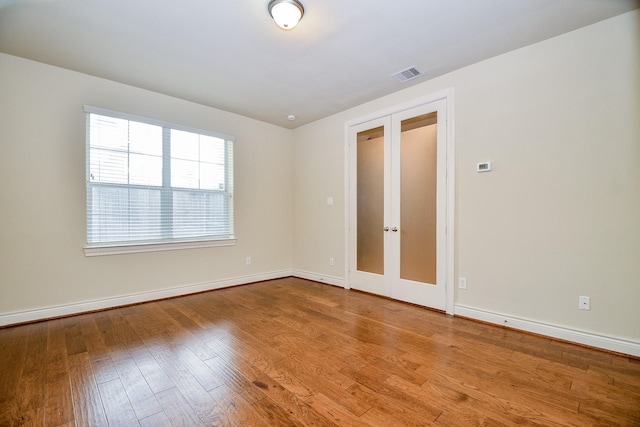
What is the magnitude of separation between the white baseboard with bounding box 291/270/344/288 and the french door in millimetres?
206

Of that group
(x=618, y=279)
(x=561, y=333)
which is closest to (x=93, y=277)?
(x=561, y=333)

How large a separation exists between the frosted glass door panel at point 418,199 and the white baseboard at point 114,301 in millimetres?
2502

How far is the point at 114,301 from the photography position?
328 cm

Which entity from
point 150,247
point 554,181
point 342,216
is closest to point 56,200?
point 150,247

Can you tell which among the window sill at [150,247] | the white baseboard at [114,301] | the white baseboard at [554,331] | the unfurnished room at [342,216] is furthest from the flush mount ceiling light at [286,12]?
the white baseboard at [114,301]

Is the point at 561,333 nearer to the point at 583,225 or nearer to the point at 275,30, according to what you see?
the point at 583,225

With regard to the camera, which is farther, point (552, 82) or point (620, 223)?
point (552, 82)

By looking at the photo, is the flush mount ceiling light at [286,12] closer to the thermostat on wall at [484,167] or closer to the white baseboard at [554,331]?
the thermostat on wall at [484,167]

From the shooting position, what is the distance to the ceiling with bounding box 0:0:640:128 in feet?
6.91

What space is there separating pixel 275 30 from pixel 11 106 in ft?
9.09

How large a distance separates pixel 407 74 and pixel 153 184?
3.39 meters

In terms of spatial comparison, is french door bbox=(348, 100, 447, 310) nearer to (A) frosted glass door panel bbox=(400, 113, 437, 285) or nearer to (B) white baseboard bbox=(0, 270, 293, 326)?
(A) frosted glass door panel bbox=(400, 113, 437, 285)

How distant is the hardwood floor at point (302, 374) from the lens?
151 cm

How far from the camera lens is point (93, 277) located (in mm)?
3162
